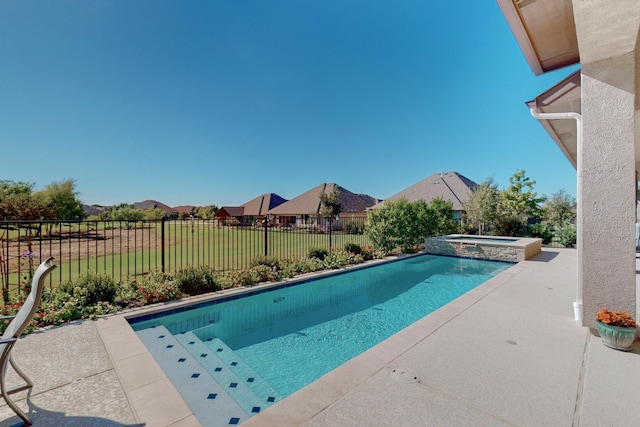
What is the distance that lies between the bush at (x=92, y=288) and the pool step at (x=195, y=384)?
1.62m

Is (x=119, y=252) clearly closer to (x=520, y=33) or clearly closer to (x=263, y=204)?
(x=520, y=33)

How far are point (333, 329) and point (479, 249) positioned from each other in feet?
34.6

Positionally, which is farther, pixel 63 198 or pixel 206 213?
pixel 206 213

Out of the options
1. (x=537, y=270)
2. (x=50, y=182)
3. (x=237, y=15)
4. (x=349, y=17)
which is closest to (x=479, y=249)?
(x=537, y=270)

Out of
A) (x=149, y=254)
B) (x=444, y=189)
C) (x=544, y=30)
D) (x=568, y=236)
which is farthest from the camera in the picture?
(x=444, y=189)

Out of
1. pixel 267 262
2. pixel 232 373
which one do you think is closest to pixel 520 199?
pixel 267 262

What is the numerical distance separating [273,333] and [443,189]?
25.3m

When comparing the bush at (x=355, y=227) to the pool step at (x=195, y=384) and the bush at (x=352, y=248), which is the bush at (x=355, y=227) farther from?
the pool step at (x=195, y=384)

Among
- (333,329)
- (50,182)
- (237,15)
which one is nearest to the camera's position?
(333,329)

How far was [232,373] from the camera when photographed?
3.77 metres

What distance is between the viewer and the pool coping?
7.85 ft

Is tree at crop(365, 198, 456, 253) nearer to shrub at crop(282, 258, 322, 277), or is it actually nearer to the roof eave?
shrub at crop(282, 258, 322, 277)

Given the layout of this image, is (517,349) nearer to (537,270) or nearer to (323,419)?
(323,419)

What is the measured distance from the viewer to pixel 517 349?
11.8 ft
